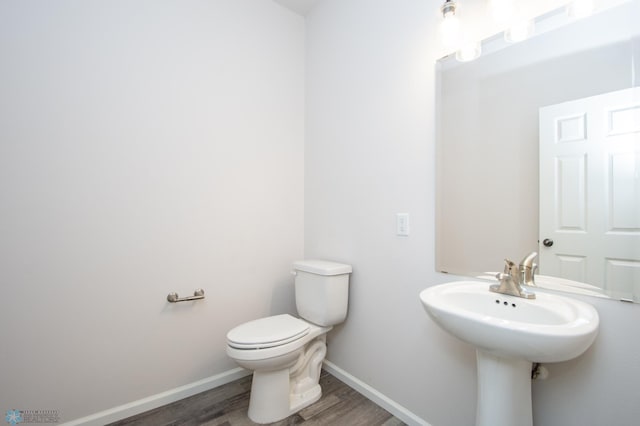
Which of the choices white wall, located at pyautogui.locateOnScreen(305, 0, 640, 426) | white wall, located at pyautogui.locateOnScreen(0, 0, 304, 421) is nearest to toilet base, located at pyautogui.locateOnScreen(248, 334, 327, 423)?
white wall, located at pyautogui.locateOnScreen(305, 0, 640, 426)

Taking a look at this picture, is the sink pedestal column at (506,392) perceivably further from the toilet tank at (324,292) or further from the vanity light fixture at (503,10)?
the vanity light fixture at (503,10)

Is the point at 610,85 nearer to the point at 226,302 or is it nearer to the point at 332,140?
the point at 332,140

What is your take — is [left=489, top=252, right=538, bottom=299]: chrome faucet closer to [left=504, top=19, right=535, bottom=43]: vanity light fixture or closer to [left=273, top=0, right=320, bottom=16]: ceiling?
[left=504, top=19, right=535, bottom=43]: vanity light fixture

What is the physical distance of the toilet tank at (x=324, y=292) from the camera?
1731 millimetres

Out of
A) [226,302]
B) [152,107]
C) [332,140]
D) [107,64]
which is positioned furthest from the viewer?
[332,140]

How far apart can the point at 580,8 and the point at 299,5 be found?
1776mm

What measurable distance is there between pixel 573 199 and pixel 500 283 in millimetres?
383

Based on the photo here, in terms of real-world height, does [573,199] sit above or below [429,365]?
above

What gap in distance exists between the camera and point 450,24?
1243mm

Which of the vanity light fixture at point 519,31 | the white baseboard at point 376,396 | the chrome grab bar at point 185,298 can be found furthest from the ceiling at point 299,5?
the white baseboard at point 376,396

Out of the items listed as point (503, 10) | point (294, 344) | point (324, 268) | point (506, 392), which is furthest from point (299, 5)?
point (506, 392)

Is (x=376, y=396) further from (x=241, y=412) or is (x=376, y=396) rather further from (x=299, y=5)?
(x=299, y=5)

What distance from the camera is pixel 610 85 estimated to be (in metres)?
0.93

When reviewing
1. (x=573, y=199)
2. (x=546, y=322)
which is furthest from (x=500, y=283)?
(x=573, y=199)
